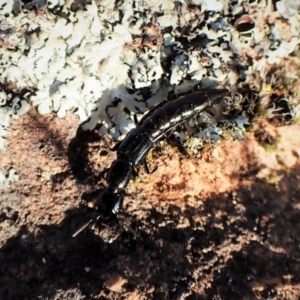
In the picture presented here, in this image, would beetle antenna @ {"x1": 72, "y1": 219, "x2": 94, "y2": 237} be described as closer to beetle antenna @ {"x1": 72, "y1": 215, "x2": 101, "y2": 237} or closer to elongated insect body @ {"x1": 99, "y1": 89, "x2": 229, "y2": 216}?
beetle antenna @ {"x1": 72, "y1": 215, "x2": 101, "y2": 237}

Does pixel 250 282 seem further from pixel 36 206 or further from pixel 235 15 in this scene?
pixel 235 15

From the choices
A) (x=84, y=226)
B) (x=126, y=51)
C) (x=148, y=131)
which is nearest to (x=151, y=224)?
(x=84, y=226)

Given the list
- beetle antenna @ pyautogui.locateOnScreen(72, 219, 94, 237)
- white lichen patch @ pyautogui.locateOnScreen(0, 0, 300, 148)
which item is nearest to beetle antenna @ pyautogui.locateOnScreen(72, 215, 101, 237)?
beetle antenna @ pyautogui.locateOnScreen(72, 219, 94, 237)

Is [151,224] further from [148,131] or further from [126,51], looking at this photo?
[126,51]

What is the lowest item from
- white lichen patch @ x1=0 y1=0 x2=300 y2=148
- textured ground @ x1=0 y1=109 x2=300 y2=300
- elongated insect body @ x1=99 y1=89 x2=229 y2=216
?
textured ground @ x1=0 y1=109 x2=300 y2=300

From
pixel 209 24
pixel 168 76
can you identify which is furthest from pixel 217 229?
pixel 209 24

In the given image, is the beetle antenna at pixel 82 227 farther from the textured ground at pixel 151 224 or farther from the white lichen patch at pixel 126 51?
the white lichen patch at pixel 126 51

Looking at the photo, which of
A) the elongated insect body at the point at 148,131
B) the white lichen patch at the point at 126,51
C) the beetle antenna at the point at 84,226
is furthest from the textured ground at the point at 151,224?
the white lichen patch at the point at 126,51
